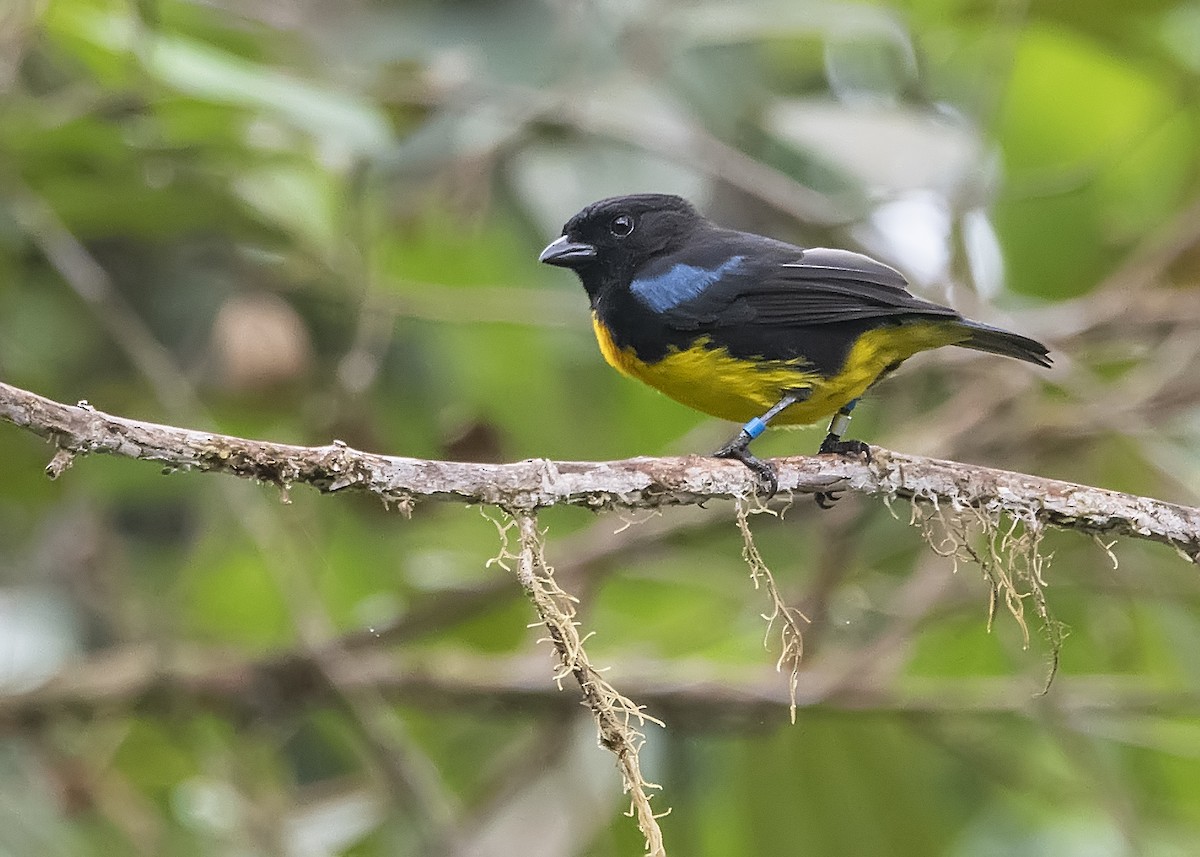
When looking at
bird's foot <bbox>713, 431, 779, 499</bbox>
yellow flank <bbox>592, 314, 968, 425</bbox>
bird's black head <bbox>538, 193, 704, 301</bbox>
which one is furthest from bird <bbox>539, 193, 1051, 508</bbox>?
bird's foot <bbox>713, 431, 779, 499</bbox>

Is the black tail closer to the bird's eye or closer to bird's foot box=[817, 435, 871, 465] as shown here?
bird's foot box=[817, 435, 871, 465]

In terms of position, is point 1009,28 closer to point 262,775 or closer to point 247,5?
point 247,5

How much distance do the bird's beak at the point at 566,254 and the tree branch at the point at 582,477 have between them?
3.71ft

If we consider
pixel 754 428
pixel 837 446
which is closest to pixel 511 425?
pixel 754 428

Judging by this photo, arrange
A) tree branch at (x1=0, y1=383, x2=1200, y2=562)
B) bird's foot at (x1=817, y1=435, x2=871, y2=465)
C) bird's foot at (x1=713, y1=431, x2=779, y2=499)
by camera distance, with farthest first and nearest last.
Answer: bird's foot at (x1=817, y1=435, x2=871, y2=465), bird's foot at (x1=713, y1=431, x2=779, y2=499), tree branch at (x1=0, y1=383, x2=1200, y2=562)

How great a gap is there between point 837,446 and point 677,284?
2.09 feet

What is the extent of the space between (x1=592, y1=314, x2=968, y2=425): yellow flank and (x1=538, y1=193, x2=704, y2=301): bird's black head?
42 cm

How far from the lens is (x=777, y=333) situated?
10.5 ft

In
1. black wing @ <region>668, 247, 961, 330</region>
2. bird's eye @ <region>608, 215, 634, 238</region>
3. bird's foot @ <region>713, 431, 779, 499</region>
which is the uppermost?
bird's eye @ <region>608, 215, 634, 238</region>

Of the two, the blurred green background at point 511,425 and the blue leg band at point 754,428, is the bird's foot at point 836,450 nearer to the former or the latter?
the blue leg band at point 754,428

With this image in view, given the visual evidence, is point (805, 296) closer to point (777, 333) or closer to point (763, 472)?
point (777, 333)

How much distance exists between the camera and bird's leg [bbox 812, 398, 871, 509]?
2.73 metres

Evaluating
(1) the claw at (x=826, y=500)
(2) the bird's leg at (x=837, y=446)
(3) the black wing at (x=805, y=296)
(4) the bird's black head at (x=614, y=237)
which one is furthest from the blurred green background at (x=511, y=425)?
(1) the claw at (x=826, y=500)

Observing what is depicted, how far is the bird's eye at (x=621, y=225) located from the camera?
12.0 feet
